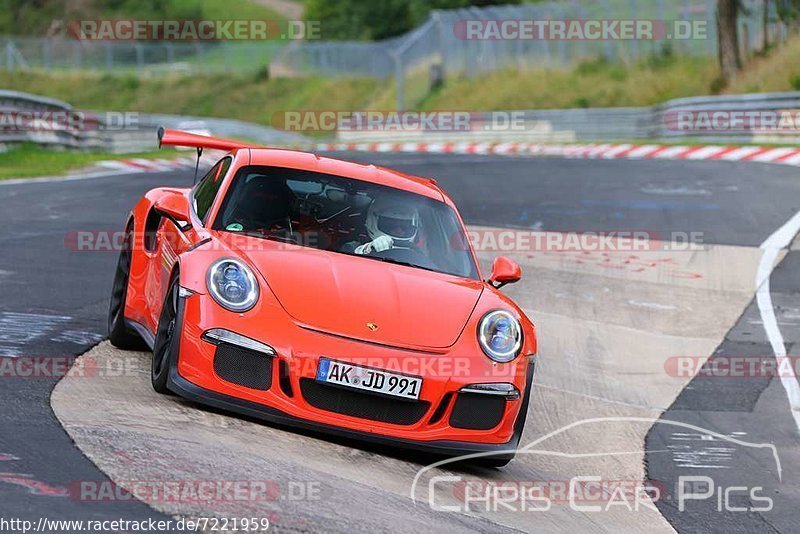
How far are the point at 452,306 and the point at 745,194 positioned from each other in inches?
459

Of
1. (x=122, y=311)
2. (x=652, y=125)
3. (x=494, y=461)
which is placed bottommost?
(x=494, y=461)

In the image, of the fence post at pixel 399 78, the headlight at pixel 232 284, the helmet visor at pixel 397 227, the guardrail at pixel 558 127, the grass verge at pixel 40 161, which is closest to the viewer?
the headlight at pixel 232 284

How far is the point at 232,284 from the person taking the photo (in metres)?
6.15

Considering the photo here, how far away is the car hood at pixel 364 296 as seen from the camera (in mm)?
6129

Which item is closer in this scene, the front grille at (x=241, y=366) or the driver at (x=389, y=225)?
the front grille at (x=241, y=366)

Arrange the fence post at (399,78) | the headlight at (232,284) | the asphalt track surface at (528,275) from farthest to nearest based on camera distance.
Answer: the fence post at (399,78), the headlight at (232,284), the asphalt track surface at (528,275)

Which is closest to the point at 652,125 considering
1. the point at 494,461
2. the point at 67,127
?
the point at 67,127

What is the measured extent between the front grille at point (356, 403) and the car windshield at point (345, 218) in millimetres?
1168

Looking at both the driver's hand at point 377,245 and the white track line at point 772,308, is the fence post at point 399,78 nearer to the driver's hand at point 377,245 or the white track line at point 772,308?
the white track line at point 772,308

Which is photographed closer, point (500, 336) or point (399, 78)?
point (500, 336)

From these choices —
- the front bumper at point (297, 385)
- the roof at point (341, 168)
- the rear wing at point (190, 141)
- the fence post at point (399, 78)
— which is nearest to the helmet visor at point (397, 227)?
the roof at point (341, 168)

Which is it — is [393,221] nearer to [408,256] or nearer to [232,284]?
[408,256]

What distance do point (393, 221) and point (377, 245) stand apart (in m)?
0.24

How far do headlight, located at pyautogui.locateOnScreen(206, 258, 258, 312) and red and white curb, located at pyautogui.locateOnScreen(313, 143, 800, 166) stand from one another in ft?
54.1
